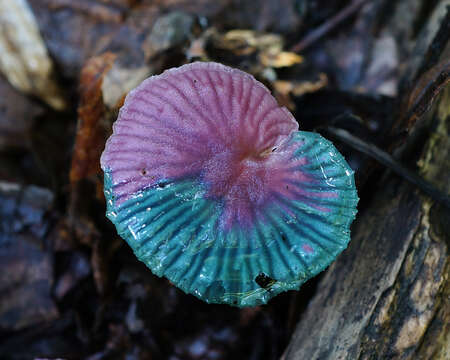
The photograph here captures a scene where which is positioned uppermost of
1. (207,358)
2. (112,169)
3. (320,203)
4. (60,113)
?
(112,169)

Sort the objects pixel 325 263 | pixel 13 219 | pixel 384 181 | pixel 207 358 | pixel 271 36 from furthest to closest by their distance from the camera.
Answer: pixel 271 36 < pixel 13 219 < pixel 207 358 < pixel 384 181 < pixel 325 263

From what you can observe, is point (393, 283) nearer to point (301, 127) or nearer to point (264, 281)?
point (264, 281)

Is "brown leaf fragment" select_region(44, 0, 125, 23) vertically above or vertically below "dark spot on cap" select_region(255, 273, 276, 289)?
above

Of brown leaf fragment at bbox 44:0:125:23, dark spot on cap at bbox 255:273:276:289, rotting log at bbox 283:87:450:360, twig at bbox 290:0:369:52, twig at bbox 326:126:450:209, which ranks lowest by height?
rotting log at bbox 283:87:450:360

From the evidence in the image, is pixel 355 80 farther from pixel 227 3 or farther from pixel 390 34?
pixel 227 3

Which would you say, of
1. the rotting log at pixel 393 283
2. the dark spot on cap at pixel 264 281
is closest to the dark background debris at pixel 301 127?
the rotting log at pixel 393 283

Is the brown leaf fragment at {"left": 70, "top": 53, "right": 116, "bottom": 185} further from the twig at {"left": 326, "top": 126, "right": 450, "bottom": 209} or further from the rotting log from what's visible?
the rotting log

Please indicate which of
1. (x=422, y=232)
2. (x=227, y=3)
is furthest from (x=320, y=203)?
(x=227, y=3)

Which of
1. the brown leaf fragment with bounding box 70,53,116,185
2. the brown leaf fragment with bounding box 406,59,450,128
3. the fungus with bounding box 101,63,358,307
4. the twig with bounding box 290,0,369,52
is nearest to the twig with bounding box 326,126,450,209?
the brown leaf fragment with bounding box 406,59,450,128
